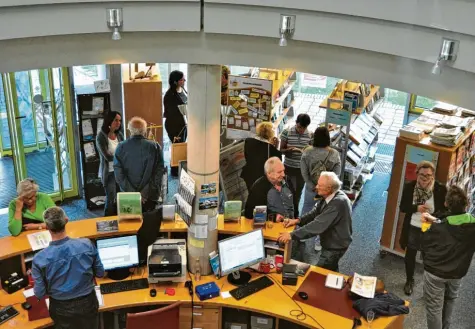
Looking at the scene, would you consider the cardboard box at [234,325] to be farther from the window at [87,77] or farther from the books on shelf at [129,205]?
the window at [87,77]

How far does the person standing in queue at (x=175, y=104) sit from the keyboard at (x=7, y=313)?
13.6 ft

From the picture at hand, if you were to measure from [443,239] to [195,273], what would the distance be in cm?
239

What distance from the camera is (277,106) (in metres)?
9.26

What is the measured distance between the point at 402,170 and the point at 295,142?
1427 millimetres

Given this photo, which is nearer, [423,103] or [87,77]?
[87,77]

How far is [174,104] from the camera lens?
29.2 ft

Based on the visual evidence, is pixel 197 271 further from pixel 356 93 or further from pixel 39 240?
pixel 356 93

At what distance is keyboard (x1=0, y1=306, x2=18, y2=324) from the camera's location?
5.09 m

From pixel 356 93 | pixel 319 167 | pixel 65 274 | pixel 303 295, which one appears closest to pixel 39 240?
pixel 65 274

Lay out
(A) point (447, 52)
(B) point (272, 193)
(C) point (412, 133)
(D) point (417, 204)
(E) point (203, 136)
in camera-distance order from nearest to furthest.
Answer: (A) point (447, 52) < (E) point (203, 136) < (B) point (272, 193) < (D) point (417, 204) < (C) point (412, 133)

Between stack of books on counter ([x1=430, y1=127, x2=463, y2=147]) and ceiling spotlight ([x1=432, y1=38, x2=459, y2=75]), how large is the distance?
308 centimetres

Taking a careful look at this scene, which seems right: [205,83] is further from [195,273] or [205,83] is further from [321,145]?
[321,145]

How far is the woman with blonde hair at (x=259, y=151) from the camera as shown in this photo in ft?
24.5

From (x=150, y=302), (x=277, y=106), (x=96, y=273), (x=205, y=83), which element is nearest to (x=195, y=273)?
(x=150, y=302)
